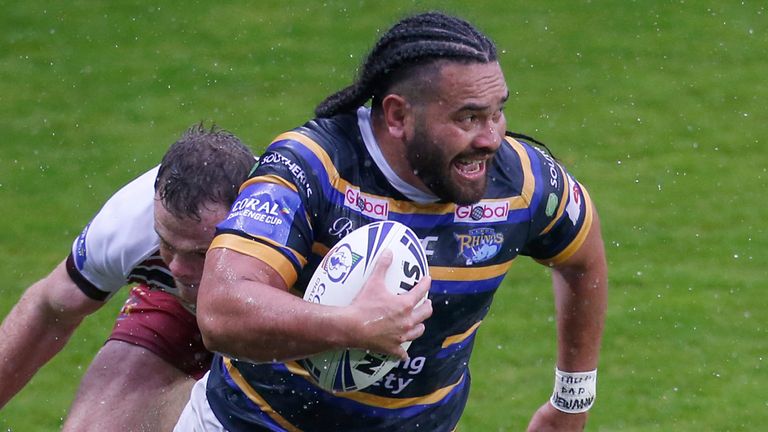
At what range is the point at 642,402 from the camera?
7297mm

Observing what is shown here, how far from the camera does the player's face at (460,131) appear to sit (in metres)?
4.04

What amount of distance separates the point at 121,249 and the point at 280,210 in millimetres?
1304

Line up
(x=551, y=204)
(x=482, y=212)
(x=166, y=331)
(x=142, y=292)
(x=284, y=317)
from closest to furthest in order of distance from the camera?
(x=284, y=317) → (x=482, y=212) → (x=551, y=204) → (x=166, y=331) → (x=142, y=292)

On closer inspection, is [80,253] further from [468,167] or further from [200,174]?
[468,167]

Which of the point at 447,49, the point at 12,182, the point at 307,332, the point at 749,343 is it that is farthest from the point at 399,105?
the point at 12,182

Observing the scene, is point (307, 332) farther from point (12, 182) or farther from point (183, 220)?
point (12, 182)

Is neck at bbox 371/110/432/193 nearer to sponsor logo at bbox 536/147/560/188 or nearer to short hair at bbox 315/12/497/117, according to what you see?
short hair at bbox 315/12/497/117

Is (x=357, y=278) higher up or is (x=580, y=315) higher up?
(x=357, y=278)

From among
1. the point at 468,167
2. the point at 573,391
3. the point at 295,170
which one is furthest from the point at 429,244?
the point at 573,391

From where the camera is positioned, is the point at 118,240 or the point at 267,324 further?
the point at 118,240

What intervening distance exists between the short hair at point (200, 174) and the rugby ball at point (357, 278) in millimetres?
789

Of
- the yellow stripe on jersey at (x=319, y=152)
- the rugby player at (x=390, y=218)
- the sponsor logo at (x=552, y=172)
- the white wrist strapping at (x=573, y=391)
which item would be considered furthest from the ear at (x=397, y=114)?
the white wrist strapping at (x=573, y=391)

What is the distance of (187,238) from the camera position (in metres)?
4.62

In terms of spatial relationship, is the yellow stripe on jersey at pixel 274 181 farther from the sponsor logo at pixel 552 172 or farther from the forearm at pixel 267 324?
the sponsor logo at pixel 552 172
